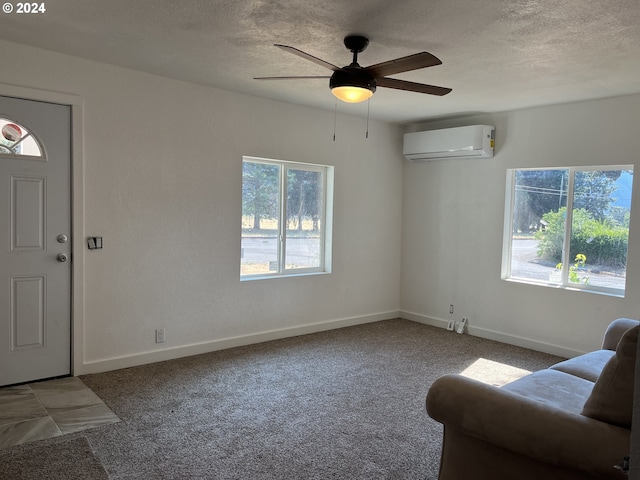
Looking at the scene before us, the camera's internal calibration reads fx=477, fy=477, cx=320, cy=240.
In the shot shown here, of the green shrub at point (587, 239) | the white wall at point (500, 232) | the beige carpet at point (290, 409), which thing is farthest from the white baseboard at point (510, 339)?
the green shrub at point (587, 239)

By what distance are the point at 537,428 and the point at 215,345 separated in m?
3.32

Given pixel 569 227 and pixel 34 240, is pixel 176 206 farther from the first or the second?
pixel 569 227

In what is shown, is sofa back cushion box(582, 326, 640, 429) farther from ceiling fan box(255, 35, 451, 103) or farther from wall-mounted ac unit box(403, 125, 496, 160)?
wall-mounted ac unit box(403, 125, 496, 160)

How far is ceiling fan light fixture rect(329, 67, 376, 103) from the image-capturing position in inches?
112

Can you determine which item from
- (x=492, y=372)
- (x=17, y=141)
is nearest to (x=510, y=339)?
(x=492, y=372)

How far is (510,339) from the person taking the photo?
5117mm

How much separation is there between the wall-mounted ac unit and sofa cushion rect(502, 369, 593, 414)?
3.01 metres

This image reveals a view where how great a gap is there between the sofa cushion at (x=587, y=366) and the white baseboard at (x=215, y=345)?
2.85m

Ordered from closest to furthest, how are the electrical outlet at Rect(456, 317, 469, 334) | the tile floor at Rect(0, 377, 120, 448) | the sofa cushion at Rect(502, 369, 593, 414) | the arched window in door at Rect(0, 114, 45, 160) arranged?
the sofa cushion at Rect(502, 369, 593, 414) < the tile floor at Rect(0, 377, 120, 448) < the arched window in door at Rect(0, 114, 45, 160) < the electrical outlet at Rect(456, 317, 469, 334)

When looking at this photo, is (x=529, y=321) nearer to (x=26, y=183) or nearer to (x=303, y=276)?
(x=303, y=276)

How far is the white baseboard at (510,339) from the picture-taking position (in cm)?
469

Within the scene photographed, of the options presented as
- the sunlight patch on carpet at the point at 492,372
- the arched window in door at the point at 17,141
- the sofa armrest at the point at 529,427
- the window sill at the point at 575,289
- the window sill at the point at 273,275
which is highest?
the arched window in door at the point at 17,141

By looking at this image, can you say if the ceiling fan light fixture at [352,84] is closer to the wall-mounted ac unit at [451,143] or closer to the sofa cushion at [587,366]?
the sofa cushion at [587,366]

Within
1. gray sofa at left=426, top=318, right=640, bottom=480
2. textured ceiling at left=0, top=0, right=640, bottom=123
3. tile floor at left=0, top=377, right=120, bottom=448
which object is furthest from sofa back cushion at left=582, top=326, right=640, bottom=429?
tile floor at left=0, top=377, right=120, bottom=448
